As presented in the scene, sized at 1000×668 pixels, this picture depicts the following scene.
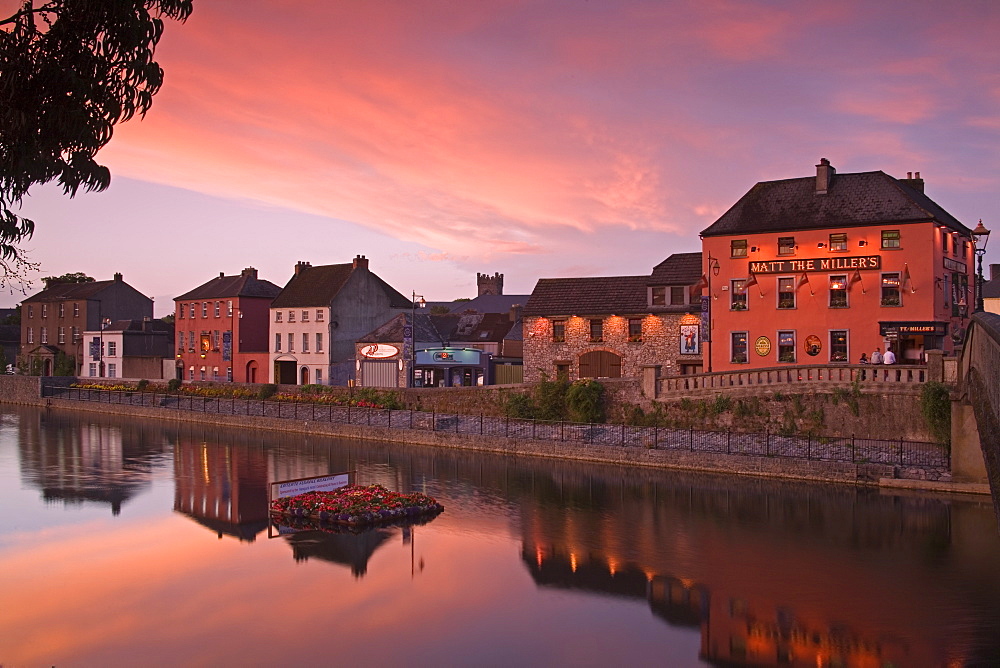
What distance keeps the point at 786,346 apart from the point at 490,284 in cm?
10336

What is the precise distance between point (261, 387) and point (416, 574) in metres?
44.4

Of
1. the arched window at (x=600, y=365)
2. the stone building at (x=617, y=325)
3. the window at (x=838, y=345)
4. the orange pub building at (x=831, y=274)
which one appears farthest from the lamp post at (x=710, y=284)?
the window at (x=838, y=345)

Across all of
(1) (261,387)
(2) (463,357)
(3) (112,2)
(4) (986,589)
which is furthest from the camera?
(1) (261,387)

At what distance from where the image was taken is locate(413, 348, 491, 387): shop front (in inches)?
2318

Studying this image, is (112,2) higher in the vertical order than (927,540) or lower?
higher

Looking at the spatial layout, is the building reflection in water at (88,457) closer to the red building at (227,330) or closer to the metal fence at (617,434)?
the metal fence at (617,434)

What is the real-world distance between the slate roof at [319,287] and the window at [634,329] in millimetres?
26589

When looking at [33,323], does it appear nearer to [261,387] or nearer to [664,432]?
[261,387]

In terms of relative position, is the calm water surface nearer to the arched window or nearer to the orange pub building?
the orange pub building

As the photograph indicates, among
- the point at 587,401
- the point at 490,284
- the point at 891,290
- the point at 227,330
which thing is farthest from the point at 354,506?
the point at 490,284

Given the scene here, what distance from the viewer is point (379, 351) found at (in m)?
61.5

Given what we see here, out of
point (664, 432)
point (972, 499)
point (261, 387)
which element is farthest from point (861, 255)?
point (261, 387)

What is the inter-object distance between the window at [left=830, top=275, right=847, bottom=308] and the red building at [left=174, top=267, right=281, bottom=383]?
1780 inches

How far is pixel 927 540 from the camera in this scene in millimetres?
24594
